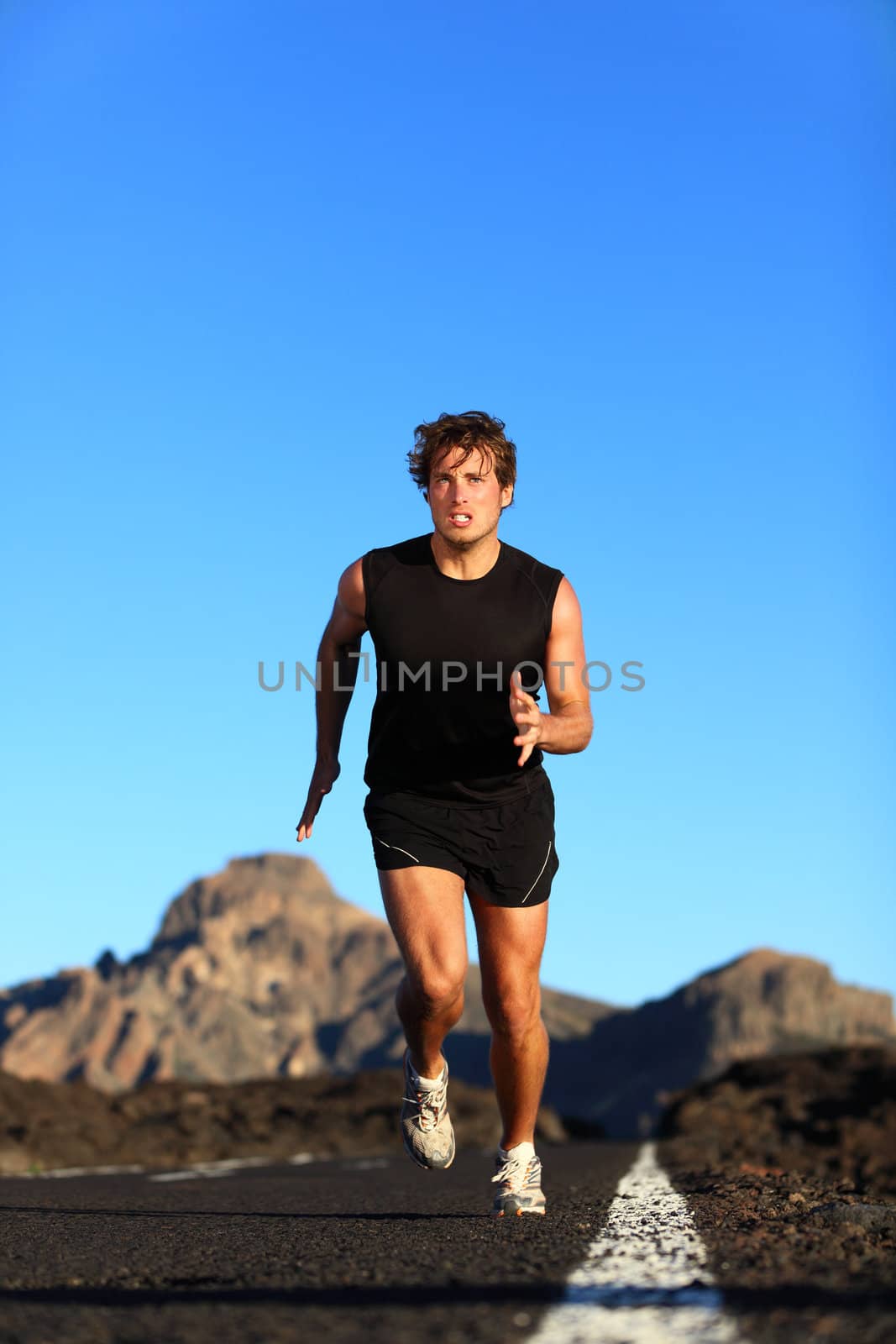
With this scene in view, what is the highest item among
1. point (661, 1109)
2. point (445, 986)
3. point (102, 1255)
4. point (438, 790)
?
point (438, 790)

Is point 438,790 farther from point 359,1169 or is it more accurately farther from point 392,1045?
point 392,1045

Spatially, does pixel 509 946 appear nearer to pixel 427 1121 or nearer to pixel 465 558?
pixel 427 1121

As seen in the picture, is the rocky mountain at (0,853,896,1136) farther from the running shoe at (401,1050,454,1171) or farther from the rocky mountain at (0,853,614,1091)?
the running shoe at (401,1050,454,1171)

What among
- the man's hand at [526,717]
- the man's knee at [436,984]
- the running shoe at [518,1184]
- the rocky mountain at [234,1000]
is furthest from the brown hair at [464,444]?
the rocky mountain at [234,1000]

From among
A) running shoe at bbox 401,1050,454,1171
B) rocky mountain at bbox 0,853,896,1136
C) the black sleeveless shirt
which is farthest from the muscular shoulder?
rocky mountain at bbox 0,853,896,1136

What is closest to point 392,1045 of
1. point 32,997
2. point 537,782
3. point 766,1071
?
point 32,997

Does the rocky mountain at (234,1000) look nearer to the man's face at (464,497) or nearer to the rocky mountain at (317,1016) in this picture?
the rocky mountain at (317,1016)

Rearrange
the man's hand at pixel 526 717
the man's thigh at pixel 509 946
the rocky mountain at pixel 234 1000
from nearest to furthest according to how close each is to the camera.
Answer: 1. the man's hand at pixel 526 717
2. the man's thigh at pixel 509 946
3. the rocky mountain at pixel 234 1000

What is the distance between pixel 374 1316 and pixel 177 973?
167742 millimetres

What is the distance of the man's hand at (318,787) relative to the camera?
5.76 metres

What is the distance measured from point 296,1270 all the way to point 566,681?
2.37 metres

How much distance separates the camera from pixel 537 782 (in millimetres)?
5734

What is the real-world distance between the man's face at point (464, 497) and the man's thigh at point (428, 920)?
3.90 ft

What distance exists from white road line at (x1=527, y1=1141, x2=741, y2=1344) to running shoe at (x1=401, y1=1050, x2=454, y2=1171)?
0.88 m
